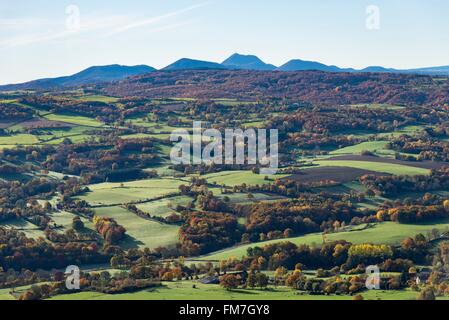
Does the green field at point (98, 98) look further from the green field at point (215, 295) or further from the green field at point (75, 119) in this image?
the green field at point (215, 295)

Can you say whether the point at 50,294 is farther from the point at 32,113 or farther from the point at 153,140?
the point at 32,113

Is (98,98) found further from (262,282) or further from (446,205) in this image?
(262,282)

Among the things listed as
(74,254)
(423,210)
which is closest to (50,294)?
(74,254)

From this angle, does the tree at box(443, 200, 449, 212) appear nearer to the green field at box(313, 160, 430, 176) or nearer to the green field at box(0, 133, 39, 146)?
the green field at box(313, 160, 430, 176)

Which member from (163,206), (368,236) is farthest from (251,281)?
(163,206)

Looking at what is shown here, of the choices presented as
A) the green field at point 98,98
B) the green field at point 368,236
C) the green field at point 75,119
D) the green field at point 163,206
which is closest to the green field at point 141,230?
the green field at point 163,206
